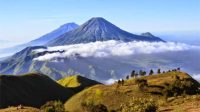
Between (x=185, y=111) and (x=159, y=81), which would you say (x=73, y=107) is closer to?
(x=159, y=81)

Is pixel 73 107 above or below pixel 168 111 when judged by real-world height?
below

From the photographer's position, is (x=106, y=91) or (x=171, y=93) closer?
(x=171, y=93)

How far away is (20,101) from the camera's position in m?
198

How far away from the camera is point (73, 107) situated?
154500mm

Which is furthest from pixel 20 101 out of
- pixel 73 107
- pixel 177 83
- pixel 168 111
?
pixel 168 111

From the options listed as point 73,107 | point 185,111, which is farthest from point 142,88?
point 185,111

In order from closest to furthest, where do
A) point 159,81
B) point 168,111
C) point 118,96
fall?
point 168,111
point 118,96
point 159,81

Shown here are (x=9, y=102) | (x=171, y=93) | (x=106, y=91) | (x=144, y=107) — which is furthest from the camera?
(x=9, y=102)

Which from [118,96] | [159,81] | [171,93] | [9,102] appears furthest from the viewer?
[9,102]

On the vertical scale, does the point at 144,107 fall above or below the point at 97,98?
above

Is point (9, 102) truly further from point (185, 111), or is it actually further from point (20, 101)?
point (185, 111)

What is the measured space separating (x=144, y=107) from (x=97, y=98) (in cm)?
8615

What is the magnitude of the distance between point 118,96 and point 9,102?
68313mm

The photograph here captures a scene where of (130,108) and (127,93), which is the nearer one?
(130,108)
